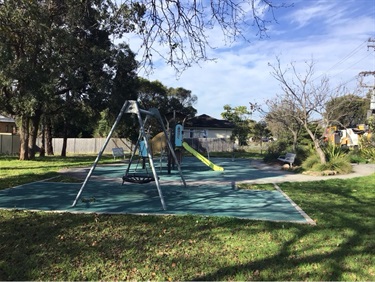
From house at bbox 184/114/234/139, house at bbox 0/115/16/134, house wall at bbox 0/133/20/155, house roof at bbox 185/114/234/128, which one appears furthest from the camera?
house roof at bbox 185/114/234/128

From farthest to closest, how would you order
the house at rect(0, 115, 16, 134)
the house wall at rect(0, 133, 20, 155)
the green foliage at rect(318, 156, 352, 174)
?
1. the house at rect(0, 115, 16, 134)
2. the house wall at rect(0, 133, 20, 155)
3. the green foliage at rect(318, 156, 352, 174)

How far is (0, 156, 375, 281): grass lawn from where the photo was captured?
402cm

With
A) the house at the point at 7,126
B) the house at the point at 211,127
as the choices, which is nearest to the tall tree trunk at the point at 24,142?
the house at the point at 7,126

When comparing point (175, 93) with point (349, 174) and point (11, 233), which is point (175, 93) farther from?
point (11, 233)

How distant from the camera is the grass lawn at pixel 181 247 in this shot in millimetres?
4016

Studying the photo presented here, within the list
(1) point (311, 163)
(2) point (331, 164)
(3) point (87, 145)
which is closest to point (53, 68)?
(1) point (311, 163)

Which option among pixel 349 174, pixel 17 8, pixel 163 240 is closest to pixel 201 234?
pixel 163 240

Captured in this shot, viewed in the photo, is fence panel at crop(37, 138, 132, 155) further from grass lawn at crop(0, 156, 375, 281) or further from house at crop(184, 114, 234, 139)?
grass lawn at crop(0, 156, 375, 281)

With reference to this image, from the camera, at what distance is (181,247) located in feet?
15.7

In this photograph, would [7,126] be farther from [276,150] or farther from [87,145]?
[276,150]

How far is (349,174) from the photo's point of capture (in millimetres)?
14406

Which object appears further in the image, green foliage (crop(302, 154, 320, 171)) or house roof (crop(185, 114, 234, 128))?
house roof (crop(185, 114, 234, 128))

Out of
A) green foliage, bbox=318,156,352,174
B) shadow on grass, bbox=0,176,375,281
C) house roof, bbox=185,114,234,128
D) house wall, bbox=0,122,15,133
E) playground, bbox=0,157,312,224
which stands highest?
house roof, bbox=185,114,234,128

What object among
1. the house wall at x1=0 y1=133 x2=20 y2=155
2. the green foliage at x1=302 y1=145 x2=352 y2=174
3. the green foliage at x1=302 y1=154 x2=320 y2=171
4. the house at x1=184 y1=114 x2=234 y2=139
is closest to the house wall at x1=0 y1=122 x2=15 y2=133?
the house wall at x1=0 y1=133 x2=20 y2=155
